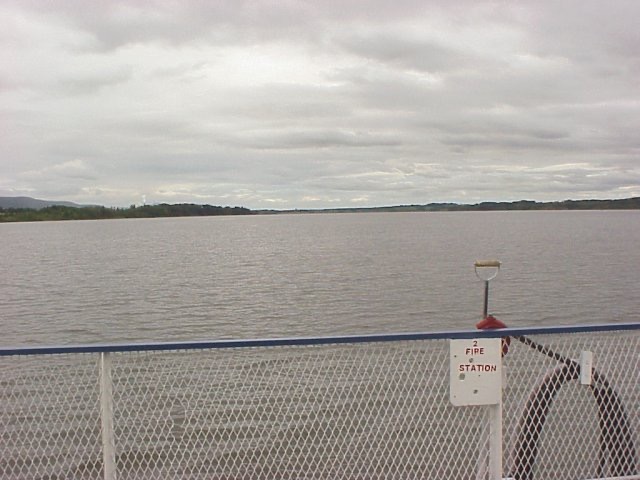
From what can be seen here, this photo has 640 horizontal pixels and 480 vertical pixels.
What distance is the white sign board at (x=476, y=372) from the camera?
4.50 metres

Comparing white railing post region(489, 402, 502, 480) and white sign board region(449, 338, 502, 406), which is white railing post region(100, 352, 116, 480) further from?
white railing post region(489, 402, 502, 480)

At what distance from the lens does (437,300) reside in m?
26.0

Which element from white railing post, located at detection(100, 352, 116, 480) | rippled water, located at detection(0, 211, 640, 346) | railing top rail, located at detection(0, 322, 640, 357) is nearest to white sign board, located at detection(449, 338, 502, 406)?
railing top rail, located at detection(0, 322, 640, 357)

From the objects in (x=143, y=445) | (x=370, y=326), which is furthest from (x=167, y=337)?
(x=143, y=445)

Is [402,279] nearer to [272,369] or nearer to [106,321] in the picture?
[106,321]

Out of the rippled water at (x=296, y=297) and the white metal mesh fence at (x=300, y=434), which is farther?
the rippled water at (x=296, y=297)

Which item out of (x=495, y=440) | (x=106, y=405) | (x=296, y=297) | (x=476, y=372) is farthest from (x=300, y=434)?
(x=296, y=297)

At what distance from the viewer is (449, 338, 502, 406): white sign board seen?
450cm

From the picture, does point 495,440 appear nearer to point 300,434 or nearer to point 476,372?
point 476,372

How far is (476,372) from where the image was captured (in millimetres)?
4531

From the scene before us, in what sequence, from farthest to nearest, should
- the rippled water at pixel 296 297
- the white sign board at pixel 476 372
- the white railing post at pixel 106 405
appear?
the rippled water at pixel 296 297 < the white sign board at pixel 476 372 < the white railing post at pixel 106 405

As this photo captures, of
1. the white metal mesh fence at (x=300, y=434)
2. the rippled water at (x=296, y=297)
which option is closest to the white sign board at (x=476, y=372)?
the white metal mesh fence at (x=300, y=434)

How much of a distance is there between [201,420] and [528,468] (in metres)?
6.17

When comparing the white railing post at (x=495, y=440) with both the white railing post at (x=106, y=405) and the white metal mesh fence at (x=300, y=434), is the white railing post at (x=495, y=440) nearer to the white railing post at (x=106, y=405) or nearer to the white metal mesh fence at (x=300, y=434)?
the white metal mesh fence at (x=300, y=434)
